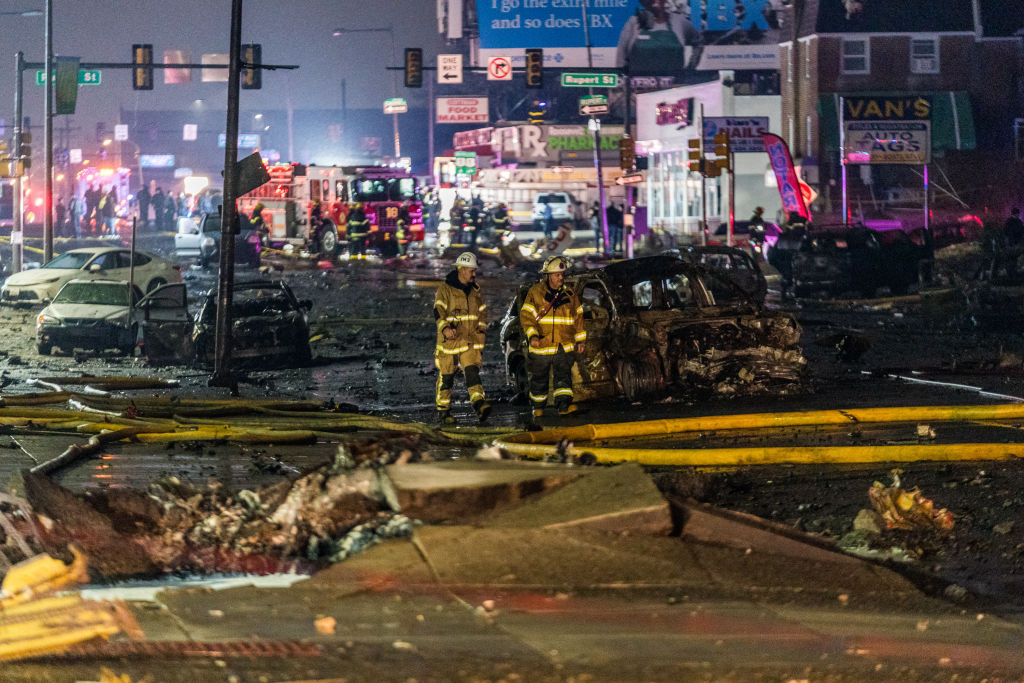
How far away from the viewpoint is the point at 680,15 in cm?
7012

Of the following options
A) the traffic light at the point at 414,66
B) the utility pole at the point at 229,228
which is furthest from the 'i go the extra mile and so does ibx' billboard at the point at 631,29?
the utility pole at the point at 229,228

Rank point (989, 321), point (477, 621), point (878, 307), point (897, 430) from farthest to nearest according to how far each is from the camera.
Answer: point (878, 307), point (989, 321), point (897, 430), point (477, 621)

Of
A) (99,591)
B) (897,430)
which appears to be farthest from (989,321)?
(99,591)

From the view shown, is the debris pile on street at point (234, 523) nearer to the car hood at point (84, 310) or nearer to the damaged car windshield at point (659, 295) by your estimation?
the damaged car windshield at point (659, 295)

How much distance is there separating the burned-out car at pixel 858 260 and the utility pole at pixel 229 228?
52.4ft

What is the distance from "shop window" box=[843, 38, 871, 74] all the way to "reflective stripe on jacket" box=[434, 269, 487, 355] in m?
39.6

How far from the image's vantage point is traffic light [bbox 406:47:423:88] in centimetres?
3641

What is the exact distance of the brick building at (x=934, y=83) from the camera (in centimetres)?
4700

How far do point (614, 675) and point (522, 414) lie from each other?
8.18 meters

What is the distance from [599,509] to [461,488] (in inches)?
30.5

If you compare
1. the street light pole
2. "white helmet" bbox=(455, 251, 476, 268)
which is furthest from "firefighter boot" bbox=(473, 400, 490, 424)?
the street light pole

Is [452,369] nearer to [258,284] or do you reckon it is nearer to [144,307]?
[258,284]

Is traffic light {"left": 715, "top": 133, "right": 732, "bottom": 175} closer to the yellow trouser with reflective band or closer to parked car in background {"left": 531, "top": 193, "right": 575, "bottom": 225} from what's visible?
the yellow trouser with reflective band

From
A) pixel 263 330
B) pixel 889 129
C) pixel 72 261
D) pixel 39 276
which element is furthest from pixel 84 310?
pixel 889 129
